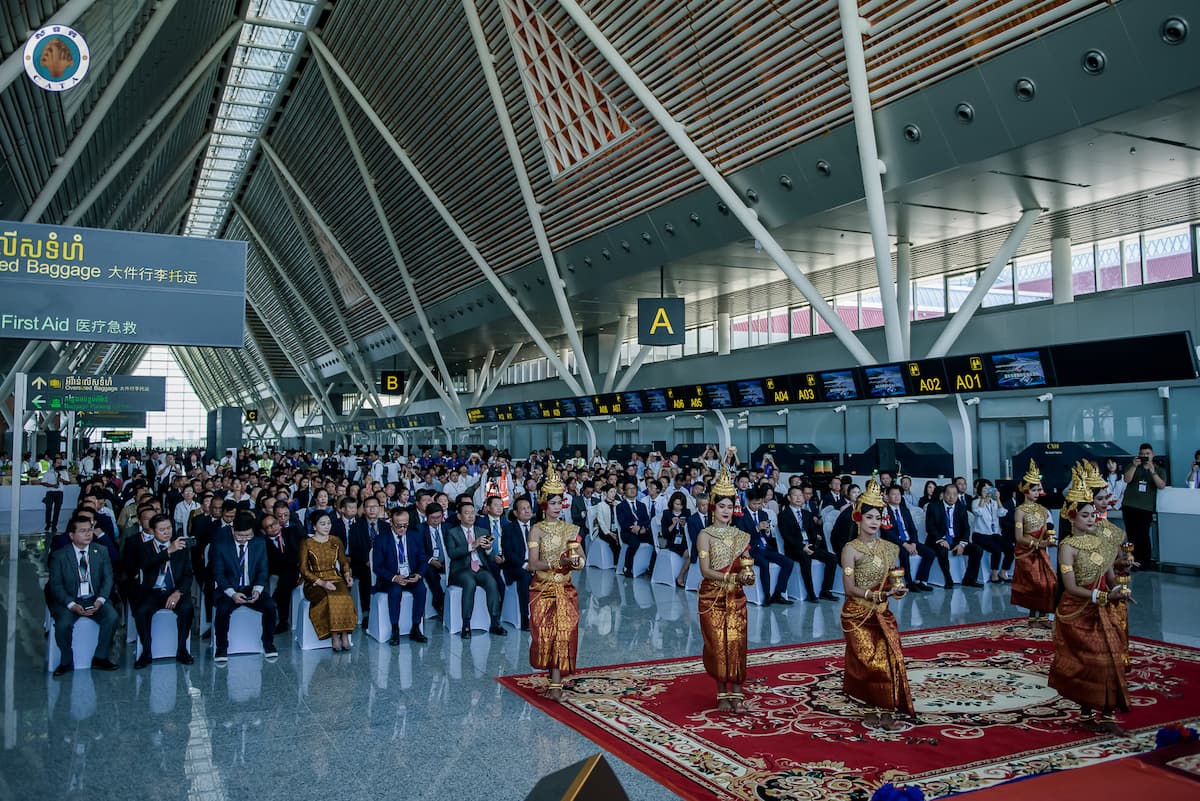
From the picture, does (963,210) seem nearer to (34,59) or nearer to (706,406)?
(706,406)

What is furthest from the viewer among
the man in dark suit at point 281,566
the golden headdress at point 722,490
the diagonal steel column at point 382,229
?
the diagonal steel column at point 382,229

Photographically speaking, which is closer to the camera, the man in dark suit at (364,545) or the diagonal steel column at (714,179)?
the man in dark suit at (364,545)

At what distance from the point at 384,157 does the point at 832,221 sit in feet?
56.1

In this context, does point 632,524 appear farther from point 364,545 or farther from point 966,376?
point 966,376

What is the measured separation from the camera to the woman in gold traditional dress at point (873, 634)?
5.94 metres

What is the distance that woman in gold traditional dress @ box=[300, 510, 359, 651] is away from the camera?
8.78 meters

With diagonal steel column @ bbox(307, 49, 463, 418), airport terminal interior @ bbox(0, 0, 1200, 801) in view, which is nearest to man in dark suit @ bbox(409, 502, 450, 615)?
airport terminal interior @ bbox(0, 0, 1200, 801)

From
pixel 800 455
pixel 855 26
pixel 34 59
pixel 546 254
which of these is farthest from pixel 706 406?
pixel 34 59

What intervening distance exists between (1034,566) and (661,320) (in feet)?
38.1

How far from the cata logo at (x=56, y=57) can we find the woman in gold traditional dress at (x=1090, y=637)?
32.2ft

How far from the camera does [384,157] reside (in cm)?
2830

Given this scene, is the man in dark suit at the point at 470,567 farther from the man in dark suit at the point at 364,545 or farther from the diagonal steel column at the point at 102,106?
the diagonal steel column at the point at 102,106

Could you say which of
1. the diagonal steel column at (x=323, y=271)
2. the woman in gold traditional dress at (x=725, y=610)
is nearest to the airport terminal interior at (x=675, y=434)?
the woman in gold traditional dress at (x=725, y=610)

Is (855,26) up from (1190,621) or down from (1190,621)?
up
